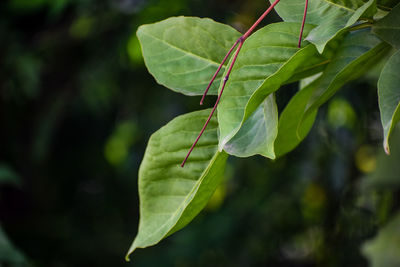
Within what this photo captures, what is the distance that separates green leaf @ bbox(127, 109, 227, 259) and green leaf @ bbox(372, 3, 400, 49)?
0.39 feet

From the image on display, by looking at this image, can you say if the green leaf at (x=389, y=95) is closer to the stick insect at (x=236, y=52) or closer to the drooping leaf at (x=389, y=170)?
the stick insect at (x=236, y=52)

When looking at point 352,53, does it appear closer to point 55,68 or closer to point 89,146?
point 55,68

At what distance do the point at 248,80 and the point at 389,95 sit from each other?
8 centimetres

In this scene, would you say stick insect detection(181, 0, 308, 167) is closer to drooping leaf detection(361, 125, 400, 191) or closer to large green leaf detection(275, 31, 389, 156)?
large green leaf detection(275, 31, 389, 156)

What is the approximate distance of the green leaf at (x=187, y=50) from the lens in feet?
1.12

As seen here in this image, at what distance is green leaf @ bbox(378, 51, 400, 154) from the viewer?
0.27 meters

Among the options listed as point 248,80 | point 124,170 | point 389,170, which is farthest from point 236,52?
point 124,170

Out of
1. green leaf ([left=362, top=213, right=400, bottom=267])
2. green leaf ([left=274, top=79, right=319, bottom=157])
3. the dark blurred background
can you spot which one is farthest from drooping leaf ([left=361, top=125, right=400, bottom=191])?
green leaf ([left=274, top=79, right=319, bottom=157])

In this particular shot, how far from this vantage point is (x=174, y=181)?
347 millimetres

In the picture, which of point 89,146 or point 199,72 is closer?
point 199,72

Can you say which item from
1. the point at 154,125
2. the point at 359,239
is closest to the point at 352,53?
the point at 359,239

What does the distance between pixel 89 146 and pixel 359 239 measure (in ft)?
3.74

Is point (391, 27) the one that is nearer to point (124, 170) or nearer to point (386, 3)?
point (386, 3)

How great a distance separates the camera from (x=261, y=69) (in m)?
0.31
